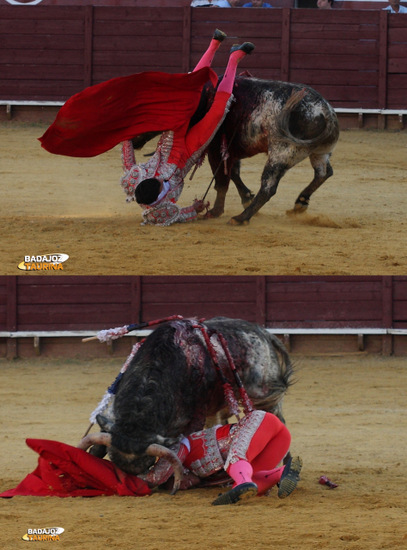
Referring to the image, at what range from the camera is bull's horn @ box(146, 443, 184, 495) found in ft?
13.7

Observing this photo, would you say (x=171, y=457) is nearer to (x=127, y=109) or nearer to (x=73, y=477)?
(x=73, y=477)

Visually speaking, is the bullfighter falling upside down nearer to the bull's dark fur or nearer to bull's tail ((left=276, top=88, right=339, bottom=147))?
bull's tail ((left=276, top=88, right=339, bottom=147))

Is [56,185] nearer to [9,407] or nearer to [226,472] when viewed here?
[9,407]

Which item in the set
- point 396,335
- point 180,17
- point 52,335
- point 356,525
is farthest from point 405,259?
point 180,17

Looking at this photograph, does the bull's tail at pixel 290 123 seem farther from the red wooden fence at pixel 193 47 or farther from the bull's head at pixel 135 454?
the red wooden fence at pixel 193 47

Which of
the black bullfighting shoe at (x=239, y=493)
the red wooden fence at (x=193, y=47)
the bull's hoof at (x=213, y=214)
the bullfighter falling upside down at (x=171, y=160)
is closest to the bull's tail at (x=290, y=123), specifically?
the bullfighter falling upside down at (x=171, y=160)

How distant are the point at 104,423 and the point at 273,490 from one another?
0.96m

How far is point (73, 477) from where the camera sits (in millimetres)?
4445

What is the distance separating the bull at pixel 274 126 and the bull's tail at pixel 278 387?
2100 mm

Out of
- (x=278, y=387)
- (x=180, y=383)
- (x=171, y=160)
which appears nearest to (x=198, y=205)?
(x=171, y=160)

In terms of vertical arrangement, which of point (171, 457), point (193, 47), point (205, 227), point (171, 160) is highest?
point (193, 47)

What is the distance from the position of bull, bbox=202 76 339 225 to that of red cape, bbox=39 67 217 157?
0.16 meters

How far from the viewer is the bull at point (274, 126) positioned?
22.7ft

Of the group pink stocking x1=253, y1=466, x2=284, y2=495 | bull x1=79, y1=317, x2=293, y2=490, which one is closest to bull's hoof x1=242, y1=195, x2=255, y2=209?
bull x1=79, y1=317, x2=293, y2=490
